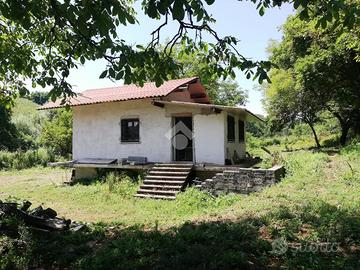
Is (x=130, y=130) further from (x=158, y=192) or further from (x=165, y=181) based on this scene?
(x=158, y=192)

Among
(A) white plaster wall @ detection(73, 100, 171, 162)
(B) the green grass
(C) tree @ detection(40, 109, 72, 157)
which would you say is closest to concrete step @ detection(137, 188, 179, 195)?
(B) the green grass

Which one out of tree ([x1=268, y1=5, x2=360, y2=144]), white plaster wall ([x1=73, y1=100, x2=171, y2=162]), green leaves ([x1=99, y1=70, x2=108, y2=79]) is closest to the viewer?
green leaves ([x1=99, y1=70, x2=108, y2=79])

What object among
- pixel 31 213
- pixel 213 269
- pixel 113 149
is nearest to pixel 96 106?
pixel 113 149

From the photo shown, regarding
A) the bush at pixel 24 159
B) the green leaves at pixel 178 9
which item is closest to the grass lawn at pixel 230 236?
the green leaves at pixel 178 9

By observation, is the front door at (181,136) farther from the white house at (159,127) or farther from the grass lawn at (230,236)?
the grass lawn at (230,236)

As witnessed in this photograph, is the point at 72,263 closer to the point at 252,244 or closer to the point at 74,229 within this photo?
the point at 74,229

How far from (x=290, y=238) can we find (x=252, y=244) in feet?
2.70

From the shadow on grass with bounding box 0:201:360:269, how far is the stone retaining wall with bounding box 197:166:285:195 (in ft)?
13.6

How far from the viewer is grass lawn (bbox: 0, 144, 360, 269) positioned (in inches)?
202

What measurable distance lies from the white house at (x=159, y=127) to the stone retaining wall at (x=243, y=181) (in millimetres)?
1964

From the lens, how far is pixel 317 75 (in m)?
19.1

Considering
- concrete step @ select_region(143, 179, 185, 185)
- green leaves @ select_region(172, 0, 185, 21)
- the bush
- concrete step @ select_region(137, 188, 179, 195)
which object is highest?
green leaves @ select_region(172, 0, 185, 21)

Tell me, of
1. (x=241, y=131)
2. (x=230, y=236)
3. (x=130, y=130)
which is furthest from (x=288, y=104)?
(x=230, y=236)

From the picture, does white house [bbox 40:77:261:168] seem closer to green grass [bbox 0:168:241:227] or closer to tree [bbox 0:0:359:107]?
green grass [bbox 0:168:241:227]
